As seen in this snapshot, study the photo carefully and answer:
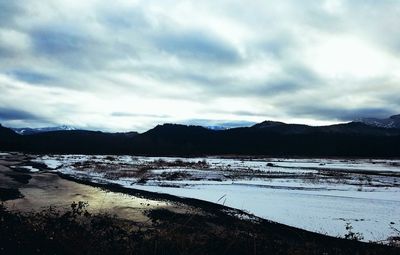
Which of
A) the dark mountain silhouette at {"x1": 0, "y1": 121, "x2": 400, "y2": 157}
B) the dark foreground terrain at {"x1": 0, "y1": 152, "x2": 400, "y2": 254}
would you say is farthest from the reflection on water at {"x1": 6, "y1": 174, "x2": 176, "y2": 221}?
the dark mountain silhouette at {"x1": 0, "y1": 121, "x2": 400, "y2": 157}

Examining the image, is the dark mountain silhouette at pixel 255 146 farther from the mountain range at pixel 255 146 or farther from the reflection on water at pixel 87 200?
the reflection on water at pixel 87 200

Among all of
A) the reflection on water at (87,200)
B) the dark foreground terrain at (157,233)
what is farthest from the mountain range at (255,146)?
the dark foreground terrain at (157,233)

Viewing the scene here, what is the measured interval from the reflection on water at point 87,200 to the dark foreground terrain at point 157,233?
60mm

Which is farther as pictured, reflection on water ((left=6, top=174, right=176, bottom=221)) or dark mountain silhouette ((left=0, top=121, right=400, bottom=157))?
dark mountain silhouette ((left=0, top=121, right=400, bottom=157))

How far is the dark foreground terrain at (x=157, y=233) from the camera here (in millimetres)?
9742

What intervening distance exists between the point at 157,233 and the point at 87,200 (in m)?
12.0

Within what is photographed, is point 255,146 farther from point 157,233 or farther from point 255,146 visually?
point 157,233

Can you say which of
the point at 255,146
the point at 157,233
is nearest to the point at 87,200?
the point at 157,233

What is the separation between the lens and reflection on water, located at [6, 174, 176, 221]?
1942 cm

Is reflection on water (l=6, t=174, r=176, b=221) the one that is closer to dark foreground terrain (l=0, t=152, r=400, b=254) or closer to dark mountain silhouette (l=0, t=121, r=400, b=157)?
dark foreground terrain (l=0, t=152, r=400, b=254)

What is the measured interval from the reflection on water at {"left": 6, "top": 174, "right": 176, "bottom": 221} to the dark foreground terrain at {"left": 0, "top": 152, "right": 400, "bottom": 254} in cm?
6

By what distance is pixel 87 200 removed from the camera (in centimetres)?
2300

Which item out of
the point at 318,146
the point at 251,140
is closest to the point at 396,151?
the point at 318,146

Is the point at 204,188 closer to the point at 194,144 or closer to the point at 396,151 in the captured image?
the point at 396,151
